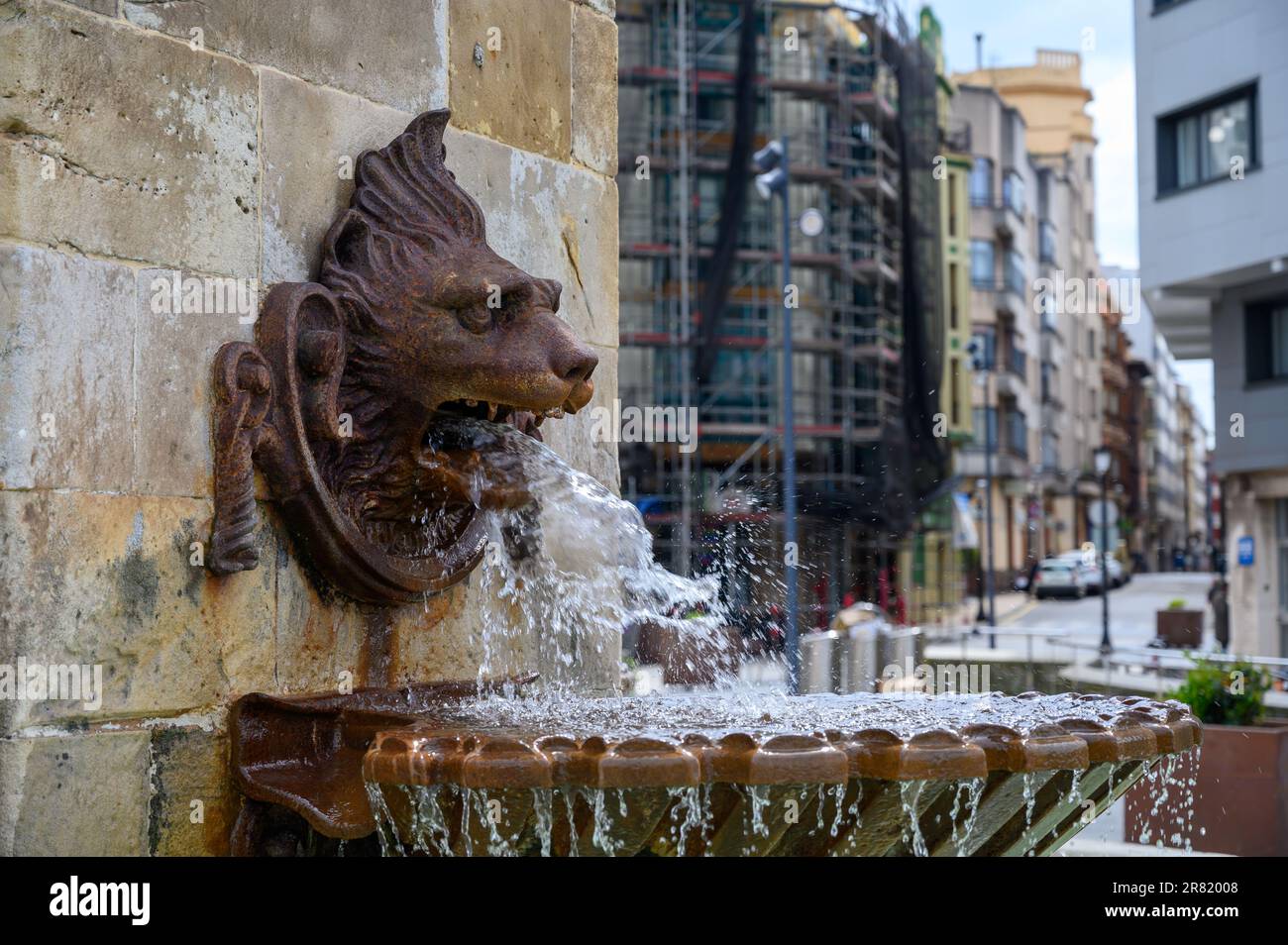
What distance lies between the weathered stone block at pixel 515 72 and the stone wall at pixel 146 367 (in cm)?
29

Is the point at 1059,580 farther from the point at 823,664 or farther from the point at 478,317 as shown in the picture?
the point at 478,317

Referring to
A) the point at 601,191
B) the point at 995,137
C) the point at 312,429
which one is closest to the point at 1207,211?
the point at 601,191

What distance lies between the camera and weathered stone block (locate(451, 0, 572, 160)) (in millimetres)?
4070

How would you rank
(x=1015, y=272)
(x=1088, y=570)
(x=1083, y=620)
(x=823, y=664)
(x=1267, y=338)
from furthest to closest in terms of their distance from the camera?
1. (x=1015, y=272)
2. (x=1088, y=570)
3. (x=1083, y=620)
4. (x=1267, y=338)
5. (x=823, y=664)

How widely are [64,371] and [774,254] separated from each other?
36368 millimetres

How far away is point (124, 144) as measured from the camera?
10.1 feet

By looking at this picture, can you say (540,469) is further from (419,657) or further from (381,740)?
(381,740)

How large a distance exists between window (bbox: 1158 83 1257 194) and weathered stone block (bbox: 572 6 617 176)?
20996 mm

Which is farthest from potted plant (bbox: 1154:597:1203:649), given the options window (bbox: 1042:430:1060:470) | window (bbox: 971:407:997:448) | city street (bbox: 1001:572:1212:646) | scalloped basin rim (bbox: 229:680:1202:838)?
window (bbox: 1042:430:1060:470)

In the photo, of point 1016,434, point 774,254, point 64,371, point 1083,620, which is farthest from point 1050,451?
point 64,371

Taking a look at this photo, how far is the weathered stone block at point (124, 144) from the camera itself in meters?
2.93

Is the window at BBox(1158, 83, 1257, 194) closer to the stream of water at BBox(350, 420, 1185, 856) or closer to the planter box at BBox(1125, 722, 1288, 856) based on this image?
the planter box at BBox(1125, 722, 1288, 856)
